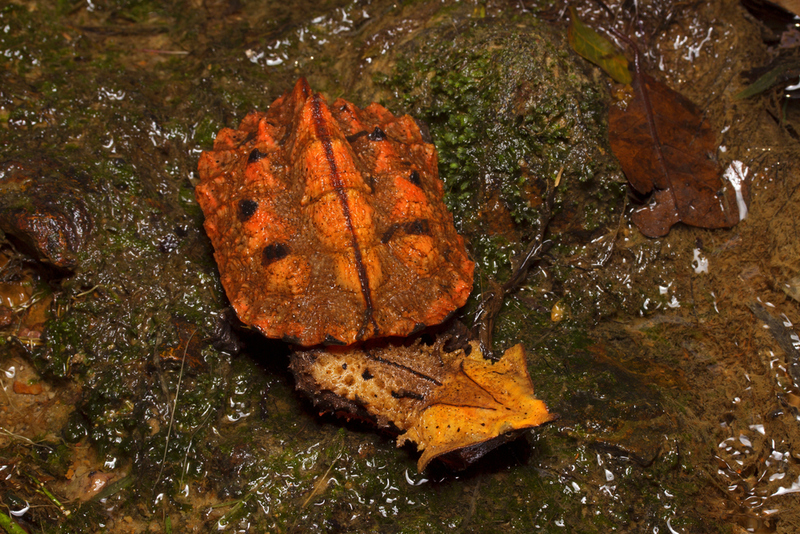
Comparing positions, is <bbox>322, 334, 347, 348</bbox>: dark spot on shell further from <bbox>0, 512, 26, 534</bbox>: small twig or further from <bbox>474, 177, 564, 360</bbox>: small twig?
<bbox>0, 512, 26, 534</bbox>: small twig

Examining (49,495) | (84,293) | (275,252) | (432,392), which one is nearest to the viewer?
(432,392)

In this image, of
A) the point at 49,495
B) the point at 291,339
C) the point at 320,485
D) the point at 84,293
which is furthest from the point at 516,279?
the point at 49,495

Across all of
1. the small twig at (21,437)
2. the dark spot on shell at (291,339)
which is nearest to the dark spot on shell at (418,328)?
the dark spot on shell at (291,339)

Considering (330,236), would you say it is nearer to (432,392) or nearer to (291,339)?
(291,339)

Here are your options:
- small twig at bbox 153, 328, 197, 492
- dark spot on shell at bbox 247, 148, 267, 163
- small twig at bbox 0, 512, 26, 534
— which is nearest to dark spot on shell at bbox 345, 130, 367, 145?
dark spot on shell at bbox 247, 148, 267, 163

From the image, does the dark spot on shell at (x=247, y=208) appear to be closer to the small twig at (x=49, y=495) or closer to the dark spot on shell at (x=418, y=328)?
the dark spot on shell at (x=418, y=328)

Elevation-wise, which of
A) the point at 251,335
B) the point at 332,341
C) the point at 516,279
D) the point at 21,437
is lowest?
the point at 21,437

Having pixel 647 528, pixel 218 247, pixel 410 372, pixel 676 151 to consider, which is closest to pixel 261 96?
pixel 218 247
